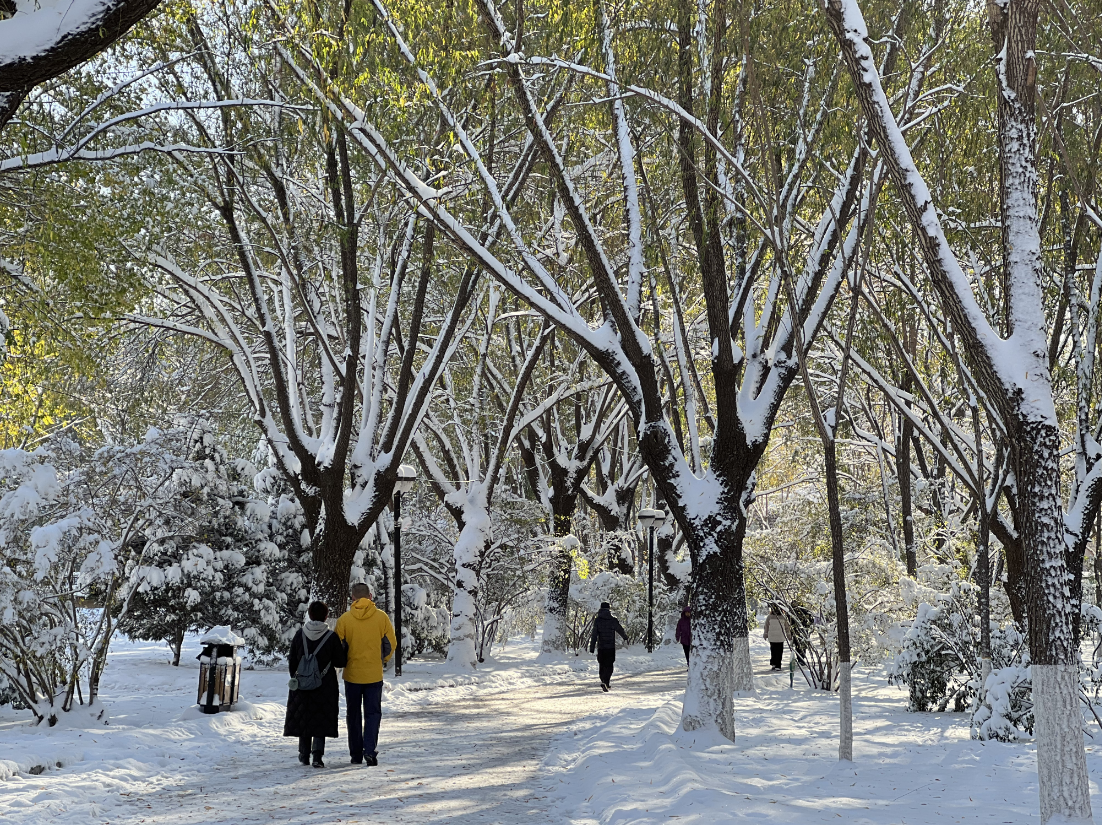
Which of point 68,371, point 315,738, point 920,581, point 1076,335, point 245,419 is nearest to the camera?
point 315,738

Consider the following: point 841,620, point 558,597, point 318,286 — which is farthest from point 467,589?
point 841,620

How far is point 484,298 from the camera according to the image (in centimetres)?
2228

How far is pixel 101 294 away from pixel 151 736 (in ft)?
16.7

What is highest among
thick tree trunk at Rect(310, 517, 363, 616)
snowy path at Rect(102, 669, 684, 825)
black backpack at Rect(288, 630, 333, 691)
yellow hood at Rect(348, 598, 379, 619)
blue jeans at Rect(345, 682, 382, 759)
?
thick tree trunk at Rect(310, 517, 363, 616)

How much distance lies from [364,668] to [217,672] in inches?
151

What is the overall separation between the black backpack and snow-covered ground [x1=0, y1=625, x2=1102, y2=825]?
82cm

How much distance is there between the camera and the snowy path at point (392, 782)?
7727 mm

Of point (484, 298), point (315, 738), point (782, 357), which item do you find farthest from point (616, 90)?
point (484, 298)

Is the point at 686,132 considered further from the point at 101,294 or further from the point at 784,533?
the point at 784,533

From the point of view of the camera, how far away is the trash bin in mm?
12883

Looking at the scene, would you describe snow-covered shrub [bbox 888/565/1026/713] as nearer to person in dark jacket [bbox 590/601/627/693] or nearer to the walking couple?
person in dark jacket [bbox 590/601/627/693]

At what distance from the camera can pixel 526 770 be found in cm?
1002

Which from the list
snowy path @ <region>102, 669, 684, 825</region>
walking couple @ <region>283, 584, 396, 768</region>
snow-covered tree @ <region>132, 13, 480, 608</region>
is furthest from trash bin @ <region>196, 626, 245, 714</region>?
walking couple @ <region>283, 584, 396, 768</region>

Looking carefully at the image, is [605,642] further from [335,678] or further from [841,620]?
[841,620]
